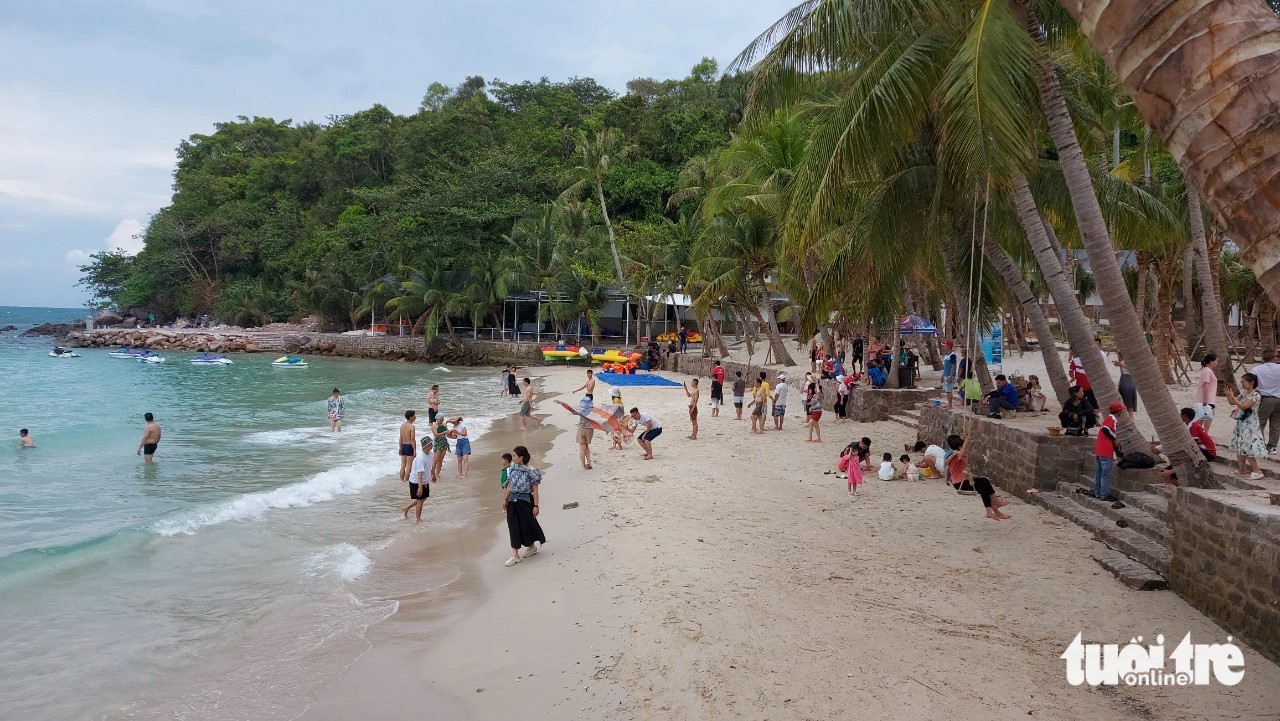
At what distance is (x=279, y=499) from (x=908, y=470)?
9784 millimetres

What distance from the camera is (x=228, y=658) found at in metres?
6.49

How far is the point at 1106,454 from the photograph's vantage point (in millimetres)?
8219

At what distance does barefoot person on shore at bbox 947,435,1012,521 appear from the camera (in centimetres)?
854

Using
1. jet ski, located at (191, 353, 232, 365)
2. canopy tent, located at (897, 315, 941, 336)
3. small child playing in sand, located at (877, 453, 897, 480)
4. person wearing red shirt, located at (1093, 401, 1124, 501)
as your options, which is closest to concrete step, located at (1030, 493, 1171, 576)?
person wearing red shirt, located at (1093, 401, 1124, 501)

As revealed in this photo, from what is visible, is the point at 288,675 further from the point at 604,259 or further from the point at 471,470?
the point at 604,259

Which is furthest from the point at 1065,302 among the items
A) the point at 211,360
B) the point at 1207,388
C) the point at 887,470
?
the point at 211,360

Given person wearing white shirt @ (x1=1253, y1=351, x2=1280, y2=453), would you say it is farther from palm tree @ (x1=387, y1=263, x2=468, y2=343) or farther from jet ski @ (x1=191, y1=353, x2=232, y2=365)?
jet ski @ (x1=191, y1=353, x2=232, y2=365)

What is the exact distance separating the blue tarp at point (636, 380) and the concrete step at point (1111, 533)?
18.9 meters

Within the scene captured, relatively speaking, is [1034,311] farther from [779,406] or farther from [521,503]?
[521,503]

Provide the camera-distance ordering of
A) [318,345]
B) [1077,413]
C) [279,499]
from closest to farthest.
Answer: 1. [1077,413]
2. [279,499]
3. [318,345]

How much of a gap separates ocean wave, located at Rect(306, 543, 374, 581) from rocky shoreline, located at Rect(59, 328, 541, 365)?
102ft

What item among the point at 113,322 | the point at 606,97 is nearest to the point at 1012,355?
the point at 606,97

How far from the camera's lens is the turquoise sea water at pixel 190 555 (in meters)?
6.11

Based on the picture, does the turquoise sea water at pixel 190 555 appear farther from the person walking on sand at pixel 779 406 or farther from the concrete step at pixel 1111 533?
the concrete step at pixel 1111 533
